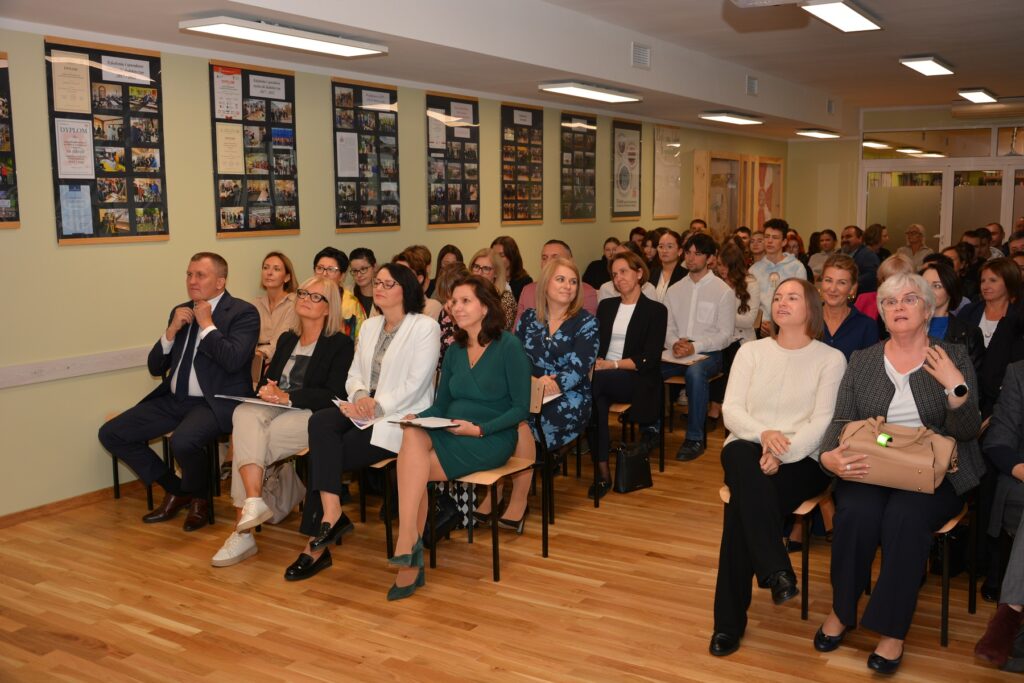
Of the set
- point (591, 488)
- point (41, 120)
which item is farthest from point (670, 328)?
point (41, 120)

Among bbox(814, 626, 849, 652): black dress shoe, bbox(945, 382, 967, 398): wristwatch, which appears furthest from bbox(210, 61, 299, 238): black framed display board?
bbox(945, 382, 967, 398): wristwatch

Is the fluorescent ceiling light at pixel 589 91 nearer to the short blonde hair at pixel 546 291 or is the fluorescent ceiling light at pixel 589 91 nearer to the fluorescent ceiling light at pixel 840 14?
the fluorescent ceiling light at pixel 840 14

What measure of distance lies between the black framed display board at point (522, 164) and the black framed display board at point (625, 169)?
1.62 metres

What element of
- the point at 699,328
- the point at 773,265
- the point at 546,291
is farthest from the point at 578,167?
the point at 546,291

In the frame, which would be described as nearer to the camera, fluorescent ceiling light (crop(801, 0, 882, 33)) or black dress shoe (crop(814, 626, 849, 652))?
black dress shoe (crop(814, 626, 849, 652))

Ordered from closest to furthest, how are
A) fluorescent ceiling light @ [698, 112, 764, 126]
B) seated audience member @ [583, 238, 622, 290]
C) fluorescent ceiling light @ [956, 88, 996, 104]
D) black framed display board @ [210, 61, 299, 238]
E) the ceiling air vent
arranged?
black framed display board @ [210, 61, 299, 238], the ceiling air vent, seated audience member @ [583, 238, 622, 290], fluorescent ceiling light @ [698, 112, 764, 126], fluorescent ceiling light @ [956, 88, 996, 104]

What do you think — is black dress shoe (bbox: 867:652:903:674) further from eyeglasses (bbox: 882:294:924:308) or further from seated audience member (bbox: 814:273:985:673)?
eyeglasses (bbox: 882:294:924:308)

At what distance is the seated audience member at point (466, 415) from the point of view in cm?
458

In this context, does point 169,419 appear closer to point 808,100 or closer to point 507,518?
point 507,518

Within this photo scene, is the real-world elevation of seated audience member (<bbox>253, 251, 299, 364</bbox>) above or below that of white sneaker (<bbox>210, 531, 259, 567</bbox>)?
above

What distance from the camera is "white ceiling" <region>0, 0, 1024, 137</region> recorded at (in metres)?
5.47

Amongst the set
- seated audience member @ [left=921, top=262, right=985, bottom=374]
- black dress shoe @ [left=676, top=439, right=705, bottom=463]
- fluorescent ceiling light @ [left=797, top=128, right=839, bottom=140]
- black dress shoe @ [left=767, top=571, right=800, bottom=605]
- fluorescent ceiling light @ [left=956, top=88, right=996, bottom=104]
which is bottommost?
black dress shoe @ [left=676, top=439, right=705, bottom=463]

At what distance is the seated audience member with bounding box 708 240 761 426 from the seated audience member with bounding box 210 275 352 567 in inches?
140

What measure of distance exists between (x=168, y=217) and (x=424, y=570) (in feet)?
10.1
